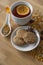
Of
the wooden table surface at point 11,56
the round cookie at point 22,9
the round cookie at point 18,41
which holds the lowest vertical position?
the wooden table surface at point 11,56

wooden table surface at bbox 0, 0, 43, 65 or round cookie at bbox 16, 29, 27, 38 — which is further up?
round cookie at bbox 16, 29, 27, 38

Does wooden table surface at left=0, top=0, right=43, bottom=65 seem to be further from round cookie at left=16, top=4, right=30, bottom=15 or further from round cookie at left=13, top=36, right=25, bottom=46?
round cookie at left=16, top=4, right=30, bottom=15

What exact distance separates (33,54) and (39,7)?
0.30m

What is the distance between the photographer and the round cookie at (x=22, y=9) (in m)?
0.88

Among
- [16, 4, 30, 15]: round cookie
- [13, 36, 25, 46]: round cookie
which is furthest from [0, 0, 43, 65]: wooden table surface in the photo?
[16, 4, 30, 15]: round cookie

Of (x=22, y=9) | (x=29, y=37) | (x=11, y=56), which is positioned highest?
(x=22, y=9)

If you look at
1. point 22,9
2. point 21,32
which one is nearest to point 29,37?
point 21,32

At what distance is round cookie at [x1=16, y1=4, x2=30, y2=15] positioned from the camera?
88cm

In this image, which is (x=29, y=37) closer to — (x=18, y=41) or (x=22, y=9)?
(x=18, y=41)

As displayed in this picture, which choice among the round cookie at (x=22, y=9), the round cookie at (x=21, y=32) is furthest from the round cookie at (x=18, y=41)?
the round cookie at (x=22, y=9)

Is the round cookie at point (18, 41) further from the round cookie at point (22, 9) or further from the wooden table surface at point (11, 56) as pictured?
the round cookie at point (22, 9)

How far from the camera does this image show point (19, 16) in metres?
0.88

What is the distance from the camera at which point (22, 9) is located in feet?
2.94

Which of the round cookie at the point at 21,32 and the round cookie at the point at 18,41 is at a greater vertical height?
the round cookie at the point at 21,32
